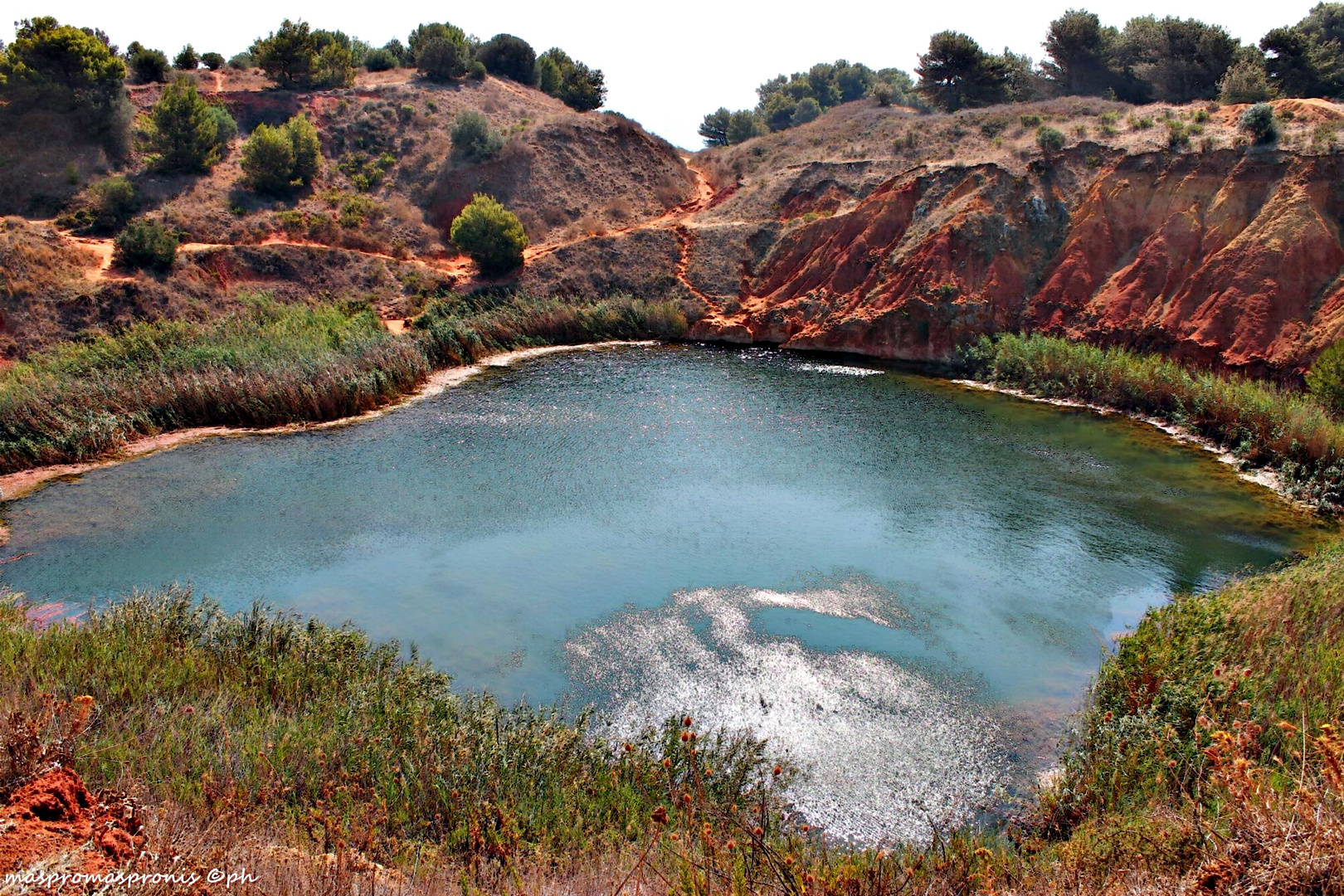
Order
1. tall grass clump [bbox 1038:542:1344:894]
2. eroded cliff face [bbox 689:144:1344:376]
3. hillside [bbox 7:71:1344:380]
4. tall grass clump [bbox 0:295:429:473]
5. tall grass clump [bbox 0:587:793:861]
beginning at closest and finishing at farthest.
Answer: tall grass clump [bbox 1038:542:1344:894] → tall grass clump [bbox 0:587:793:861] → tall grass clump [bbox 0:295:429:473] → eroded cliff face [bbox 689:144:1344:376] → hillside [bbox 7:71:1344:380]

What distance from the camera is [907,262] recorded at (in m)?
30.6

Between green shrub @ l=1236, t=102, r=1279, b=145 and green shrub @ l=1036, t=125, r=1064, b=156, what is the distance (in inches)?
241

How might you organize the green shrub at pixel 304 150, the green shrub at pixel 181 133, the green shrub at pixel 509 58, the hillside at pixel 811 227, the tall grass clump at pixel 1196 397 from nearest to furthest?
the tall grass clump at pixel 1196 397
the hillside at pixel 811 227
the green shrub at pixel 181 133
the green shrub at pixel 304 150
the green shrub at pixel 509 58

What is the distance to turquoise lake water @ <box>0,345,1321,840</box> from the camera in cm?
1010

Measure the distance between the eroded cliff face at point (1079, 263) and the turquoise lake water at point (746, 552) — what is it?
5530 mm

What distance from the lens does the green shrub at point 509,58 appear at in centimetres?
5378

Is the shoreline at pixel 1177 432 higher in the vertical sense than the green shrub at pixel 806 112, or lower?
lower

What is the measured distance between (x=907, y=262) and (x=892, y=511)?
1681 centimetres

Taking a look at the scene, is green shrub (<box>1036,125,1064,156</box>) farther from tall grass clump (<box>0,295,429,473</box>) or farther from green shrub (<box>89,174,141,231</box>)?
green shrub (<box>89,174,141,231</box>)

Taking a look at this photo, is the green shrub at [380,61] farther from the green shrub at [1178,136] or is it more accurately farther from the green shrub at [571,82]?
the green shrub at [1178,136]

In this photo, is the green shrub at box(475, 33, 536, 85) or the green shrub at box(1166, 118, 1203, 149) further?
the green shrub at box(475, 33, 536, 85)

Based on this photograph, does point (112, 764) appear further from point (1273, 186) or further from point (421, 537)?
point (1273, 186)

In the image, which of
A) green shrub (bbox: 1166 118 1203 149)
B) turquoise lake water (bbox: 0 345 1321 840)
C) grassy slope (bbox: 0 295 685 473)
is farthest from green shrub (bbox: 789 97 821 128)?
turquoise lake water (bbox: 0 345 1321 840)

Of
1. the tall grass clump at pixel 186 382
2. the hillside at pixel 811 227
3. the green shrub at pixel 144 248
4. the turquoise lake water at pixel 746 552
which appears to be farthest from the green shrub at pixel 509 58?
the turquoise lake water at pixel 746 552
